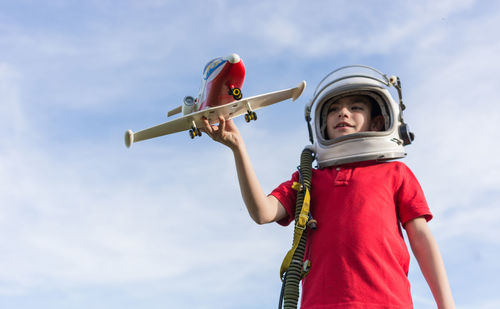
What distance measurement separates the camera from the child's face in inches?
171

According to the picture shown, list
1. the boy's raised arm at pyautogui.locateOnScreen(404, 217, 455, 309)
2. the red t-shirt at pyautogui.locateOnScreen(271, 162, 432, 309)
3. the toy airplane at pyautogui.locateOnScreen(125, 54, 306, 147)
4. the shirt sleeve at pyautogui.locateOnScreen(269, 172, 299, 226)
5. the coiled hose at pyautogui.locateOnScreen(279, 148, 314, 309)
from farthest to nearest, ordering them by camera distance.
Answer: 1. the toy airplane at pyautogui.locateOnScreen(125, 54, 306, 147)
2. the shirt sleeve at pyautogui.locateOnScreen(269, 172, 299, 226)
3. the coiled hose at pyautogui.locateOnScreen(279, 148, 314, 309)
4. the boy's raised arm at pyautogui.locateOnScreen(404, 217, 455, 309)
5. the red t-shirt at pyautogui.locateOnScreen(271, 162, 432, 309)

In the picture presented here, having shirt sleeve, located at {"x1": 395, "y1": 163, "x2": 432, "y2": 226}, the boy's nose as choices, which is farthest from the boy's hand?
shirt sleeve, located at {"x1": 395, "y1": 163, "x2": 432, "y2": 226}

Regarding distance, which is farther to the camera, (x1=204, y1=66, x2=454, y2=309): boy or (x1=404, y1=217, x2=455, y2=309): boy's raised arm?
(x1=404, y1=217, x2=455, y2=309): boy's raised arm

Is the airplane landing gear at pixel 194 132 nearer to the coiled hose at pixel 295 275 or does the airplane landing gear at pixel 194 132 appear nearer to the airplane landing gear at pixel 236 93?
the airplane landing gear at pixel 236 93

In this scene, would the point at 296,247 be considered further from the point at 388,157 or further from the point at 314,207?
the point at 388,157

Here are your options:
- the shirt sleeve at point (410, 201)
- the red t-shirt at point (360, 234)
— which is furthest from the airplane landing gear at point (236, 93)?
the shirt sleeve at point (410, 201)

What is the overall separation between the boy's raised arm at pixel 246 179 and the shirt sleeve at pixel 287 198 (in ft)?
0.60

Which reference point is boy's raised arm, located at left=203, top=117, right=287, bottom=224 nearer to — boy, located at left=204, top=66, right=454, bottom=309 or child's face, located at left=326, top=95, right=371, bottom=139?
boy, located at left=204, top=66, right=454, bottom=309

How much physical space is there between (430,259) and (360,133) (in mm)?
1168

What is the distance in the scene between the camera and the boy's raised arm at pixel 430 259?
11.7 ft

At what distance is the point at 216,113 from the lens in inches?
177

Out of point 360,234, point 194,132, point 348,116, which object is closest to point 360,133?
point 348,116

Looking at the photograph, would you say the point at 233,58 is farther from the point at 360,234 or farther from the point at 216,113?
the point at 360,234

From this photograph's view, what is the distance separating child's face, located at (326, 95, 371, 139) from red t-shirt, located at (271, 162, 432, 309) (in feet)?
1.17
